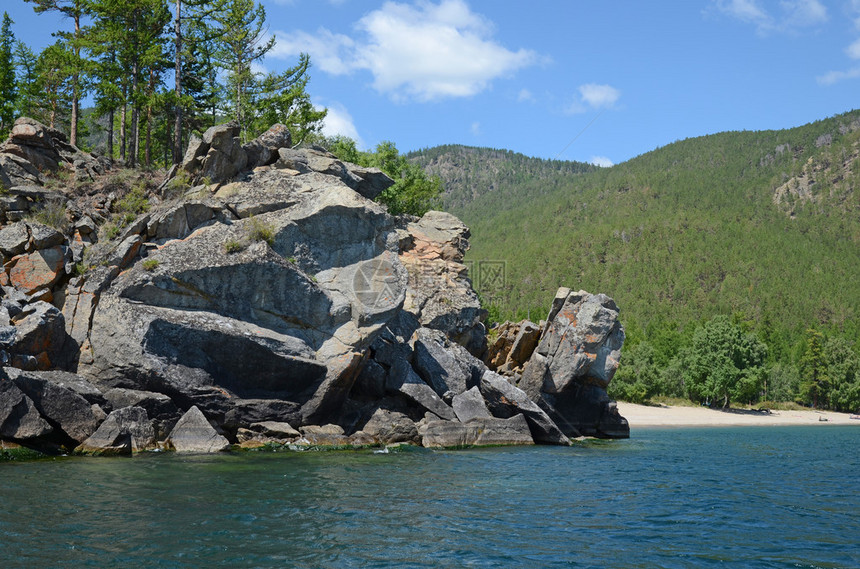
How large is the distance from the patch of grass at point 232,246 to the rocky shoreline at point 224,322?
0.06 metres

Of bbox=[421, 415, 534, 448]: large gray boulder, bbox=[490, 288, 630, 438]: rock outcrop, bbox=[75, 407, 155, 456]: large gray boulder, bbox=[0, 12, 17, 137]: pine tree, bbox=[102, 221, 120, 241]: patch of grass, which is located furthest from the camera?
bbox=[0, 12, 17, 137]: pine tree

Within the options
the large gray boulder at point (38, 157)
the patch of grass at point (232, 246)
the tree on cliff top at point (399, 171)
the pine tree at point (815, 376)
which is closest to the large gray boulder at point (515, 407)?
the patch of grass at point (232, 246)

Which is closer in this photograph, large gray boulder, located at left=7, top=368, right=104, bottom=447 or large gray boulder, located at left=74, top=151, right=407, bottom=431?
large gray boulder, located at left=7, top=368, right=104, bottom=447

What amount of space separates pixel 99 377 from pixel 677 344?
105312 mm

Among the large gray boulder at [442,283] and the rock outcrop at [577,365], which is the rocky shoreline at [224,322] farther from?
the large gray boulder at [442,283]

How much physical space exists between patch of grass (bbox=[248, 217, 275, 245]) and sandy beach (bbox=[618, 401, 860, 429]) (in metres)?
45.8

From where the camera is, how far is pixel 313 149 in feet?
124

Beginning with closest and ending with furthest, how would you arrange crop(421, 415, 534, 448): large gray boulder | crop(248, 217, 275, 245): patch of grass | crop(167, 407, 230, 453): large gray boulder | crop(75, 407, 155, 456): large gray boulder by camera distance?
crop(75, 407, 155, 456): large gray boulder < crop(167, 407, 230, 453): large gray boulder < crop(248, 217, 275, 245): patch of grass < crop(421, 415, 534, 448): large gray boulder

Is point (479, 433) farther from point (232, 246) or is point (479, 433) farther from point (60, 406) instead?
point (60, 406)

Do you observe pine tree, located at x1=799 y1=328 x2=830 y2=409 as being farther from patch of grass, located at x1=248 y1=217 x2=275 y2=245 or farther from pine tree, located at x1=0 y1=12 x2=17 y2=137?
pine tree, located at x1=0 y1=12 x2=17 y2=137

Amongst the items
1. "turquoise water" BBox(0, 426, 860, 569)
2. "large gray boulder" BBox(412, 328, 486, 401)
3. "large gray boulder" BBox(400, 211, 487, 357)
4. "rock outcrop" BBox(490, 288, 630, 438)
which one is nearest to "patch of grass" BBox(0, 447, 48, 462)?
"turquoise water" BBox(0, 426, 860, 569)

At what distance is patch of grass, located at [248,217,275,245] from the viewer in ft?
94.0

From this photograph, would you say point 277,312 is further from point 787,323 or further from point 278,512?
point 787,323

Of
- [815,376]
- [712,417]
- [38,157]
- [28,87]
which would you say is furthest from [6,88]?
[815,376]
